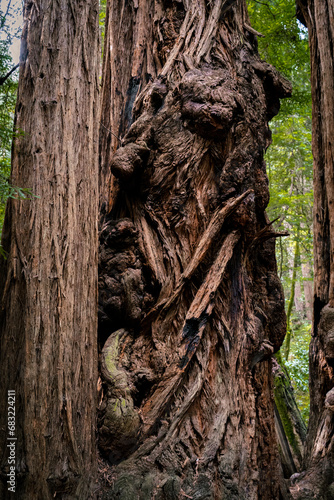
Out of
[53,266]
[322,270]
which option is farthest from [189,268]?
[322,270]

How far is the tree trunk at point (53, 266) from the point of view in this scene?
2338mm

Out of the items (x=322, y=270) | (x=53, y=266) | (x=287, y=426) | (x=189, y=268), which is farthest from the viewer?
(x=287, y=426)

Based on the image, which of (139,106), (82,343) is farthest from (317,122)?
(82,343)

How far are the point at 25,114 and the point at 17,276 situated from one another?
1.08 m

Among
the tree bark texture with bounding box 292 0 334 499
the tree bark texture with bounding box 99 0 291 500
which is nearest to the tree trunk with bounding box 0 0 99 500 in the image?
the tree bark texture with bounding box 99 0 291 500

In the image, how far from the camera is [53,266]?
2.52 m

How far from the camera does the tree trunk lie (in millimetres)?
2338

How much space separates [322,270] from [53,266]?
94.8 inches

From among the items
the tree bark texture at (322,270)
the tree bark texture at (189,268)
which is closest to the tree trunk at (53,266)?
the tree bark texture at (189,268)

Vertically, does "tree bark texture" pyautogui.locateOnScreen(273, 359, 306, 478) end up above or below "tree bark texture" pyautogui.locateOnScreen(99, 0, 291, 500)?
below

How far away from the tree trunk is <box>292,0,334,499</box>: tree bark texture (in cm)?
175

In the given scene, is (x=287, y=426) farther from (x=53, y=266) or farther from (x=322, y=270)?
(x=53, y=266)

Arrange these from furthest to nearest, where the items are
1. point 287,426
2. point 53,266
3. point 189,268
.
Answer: point 287,426 → point 189,268 → point 53,266

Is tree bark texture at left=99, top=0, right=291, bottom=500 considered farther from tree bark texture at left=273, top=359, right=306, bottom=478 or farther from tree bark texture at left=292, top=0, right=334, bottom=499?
tree bark texture at left=273, top=359, right=306, bottom=478
